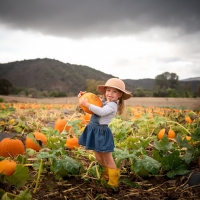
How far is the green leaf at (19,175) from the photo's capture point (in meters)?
Answer: 1.65

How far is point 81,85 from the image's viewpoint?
58.3m

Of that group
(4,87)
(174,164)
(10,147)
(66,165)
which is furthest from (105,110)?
(4,87)

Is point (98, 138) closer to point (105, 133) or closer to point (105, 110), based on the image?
point (105, 133)

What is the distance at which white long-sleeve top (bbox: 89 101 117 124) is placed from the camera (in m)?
2.08

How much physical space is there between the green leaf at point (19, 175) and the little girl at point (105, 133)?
2.15 ft

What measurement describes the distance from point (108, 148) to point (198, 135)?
1042 mm

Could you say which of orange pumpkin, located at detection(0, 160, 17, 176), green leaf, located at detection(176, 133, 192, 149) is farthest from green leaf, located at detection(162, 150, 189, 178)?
orange pumpkin, located at detection(0, 160, 17, 176)

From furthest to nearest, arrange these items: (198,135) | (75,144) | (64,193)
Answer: (75,144)
(198,135)
(64,193)

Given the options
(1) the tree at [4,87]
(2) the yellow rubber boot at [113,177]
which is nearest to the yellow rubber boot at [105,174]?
(2) the yellow rubber boot at [113,177]

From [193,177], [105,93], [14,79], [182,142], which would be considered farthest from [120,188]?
[14,79]

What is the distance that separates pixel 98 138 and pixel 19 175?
0.79 m

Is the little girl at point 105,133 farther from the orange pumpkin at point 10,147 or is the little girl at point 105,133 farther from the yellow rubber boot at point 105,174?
the orange pumpkin at point 10,147

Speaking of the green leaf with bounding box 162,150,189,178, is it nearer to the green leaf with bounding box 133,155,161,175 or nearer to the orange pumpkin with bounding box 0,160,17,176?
the green leaf with bounding box 133,155,161,175

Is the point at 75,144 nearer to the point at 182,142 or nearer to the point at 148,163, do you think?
the point at 148,163
